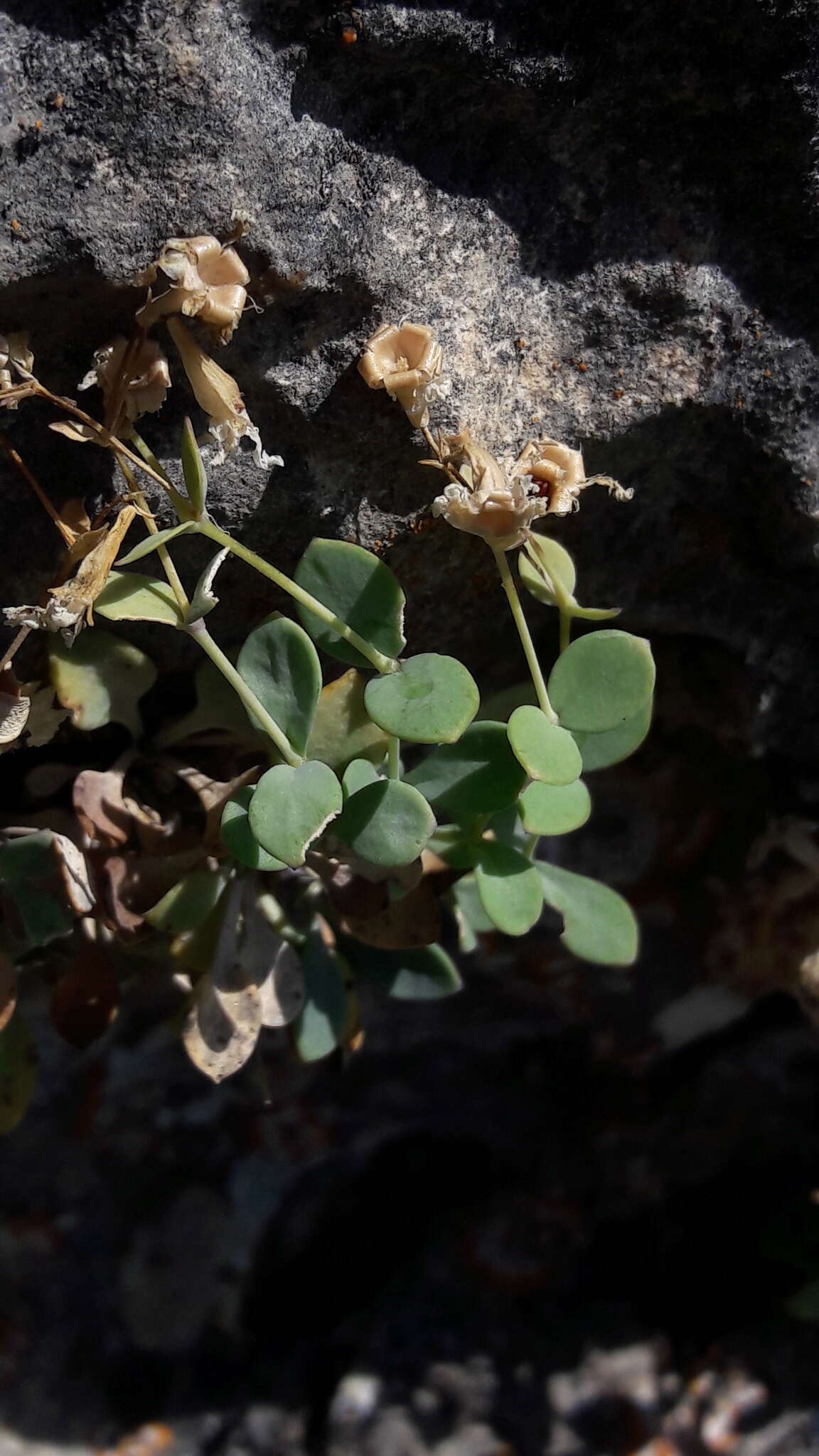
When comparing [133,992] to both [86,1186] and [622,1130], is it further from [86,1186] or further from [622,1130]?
[622,1130]

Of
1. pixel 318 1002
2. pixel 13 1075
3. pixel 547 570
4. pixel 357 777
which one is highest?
pixel 547 570

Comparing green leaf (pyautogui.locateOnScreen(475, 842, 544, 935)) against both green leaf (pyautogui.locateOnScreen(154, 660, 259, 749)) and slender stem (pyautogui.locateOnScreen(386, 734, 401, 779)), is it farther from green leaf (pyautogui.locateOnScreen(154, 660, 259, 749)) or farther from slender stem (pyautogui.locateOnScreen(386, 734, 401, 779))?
green leaf (pyautogui.locateOnScreen(154, 660, 259, 749))

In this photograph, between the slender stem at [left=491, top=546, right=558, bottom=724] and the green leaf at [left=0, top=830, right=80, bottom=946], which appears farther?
the green leaf at [left=0, top=830, right=80, bottom=946]

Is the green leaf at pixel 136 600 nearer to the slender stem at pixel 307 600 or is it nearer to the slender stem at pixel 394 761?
the slender stem at pixel 307 600

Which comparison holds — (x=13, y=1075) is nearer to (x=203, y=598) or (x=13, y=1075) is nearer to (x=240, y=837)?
(x=240, y=837)

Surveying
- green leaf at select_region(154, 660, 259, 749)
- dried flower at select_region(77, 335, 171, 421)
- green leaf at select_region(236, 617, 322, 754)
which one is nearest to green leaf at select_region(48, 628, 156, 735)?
green leaf at select_region(154, 660, 259, 749)

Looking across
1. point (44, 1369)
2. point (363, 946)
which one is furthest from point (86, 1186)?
point (363, 946)

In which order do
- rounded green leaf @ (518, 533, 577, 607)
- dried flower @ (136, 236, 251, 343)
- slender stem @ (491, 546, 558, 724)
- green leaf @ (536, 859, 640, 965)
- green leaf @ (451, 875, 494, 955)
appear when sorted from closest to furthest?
dried flower @ (136, 236, 251, 343), slender stem @ (491, 546, 558, 724), rounded green leaf @ (518, 533, 577, 607), green leaf @ (536, 859, 640, 965), green leaf @ (451, 875, 494, 955)

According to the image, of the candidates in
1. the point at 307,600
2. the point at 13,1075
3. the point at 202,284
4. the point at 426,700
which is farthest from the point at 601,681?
the point at 13,1075
